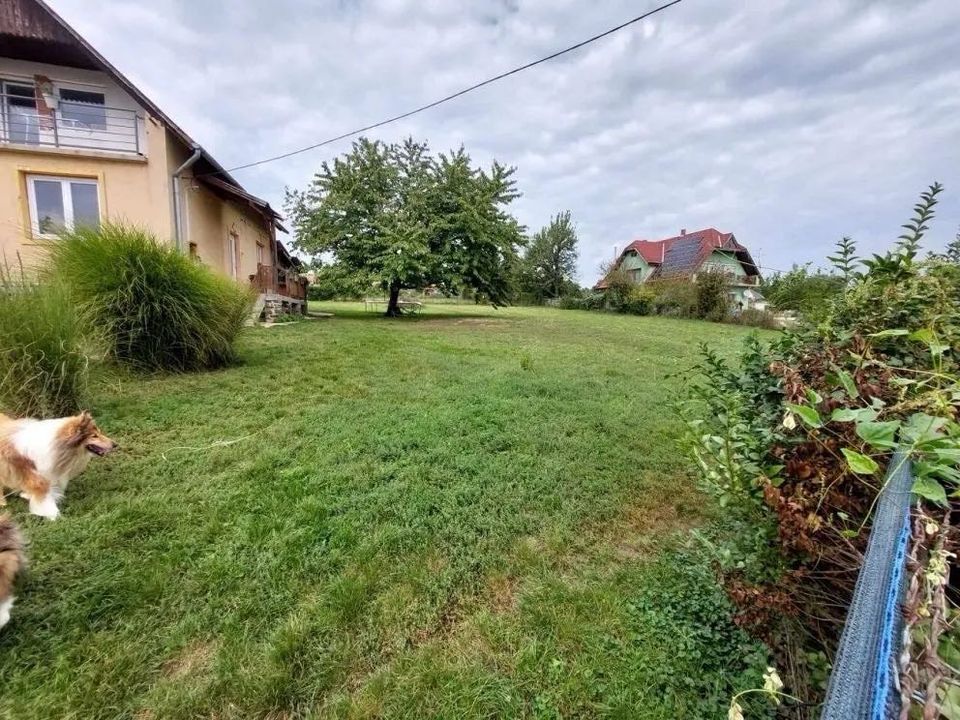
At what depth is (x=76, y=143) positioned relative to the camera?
382 inches

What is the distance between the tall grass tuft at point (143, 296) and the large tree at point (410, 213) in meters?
8.61

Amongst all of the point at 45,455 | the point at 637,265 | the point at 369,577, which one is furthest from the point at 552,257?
the point at 369,577

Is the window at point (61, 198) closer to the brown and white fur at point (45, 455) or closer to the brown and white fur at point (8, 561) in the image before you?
the brown and white fur at point (45, 455)

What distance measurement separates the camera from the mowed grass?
4.64 ft

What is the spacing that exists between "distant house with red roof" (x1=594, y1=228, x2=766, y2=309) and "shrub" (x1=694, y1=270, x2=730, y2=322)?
0.59 metres

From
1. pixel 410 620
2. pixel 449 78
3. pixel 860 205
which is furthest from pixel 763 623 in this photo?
pixel 860 205

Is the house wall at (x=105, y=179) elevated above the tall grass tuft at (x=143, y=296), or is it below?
above

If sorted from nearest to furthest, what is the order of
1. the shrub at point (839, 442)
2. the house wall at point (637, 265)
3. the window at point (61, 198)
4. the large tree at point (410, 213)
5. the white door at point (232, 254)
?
1. the shrub at point (839, 442)
2. the window at point (61, 198)
3. the white door at point (232, 254)
4. the large tree at point (410, 213)
5. the house wall at point (637, 265)

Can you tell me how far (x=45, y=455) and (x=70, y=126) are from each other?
477 inches

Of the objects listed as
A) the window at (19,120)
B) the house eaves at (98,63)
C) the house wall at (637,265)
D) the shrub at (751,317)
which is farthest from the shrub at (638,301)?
the window at (19,120)

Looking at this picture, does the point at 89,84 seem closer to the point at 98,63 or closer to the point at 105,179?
the point at 98,63

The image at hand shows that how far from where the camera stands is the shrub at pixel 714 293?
63.4 ft

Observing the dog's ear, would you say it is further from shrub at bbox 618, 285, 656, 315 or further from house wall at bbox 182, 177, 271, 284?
shrub at bbox 618, 285, 656, 315

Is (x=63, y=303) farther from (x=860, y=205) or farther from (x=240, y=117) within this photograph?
(x=860, y=205)
